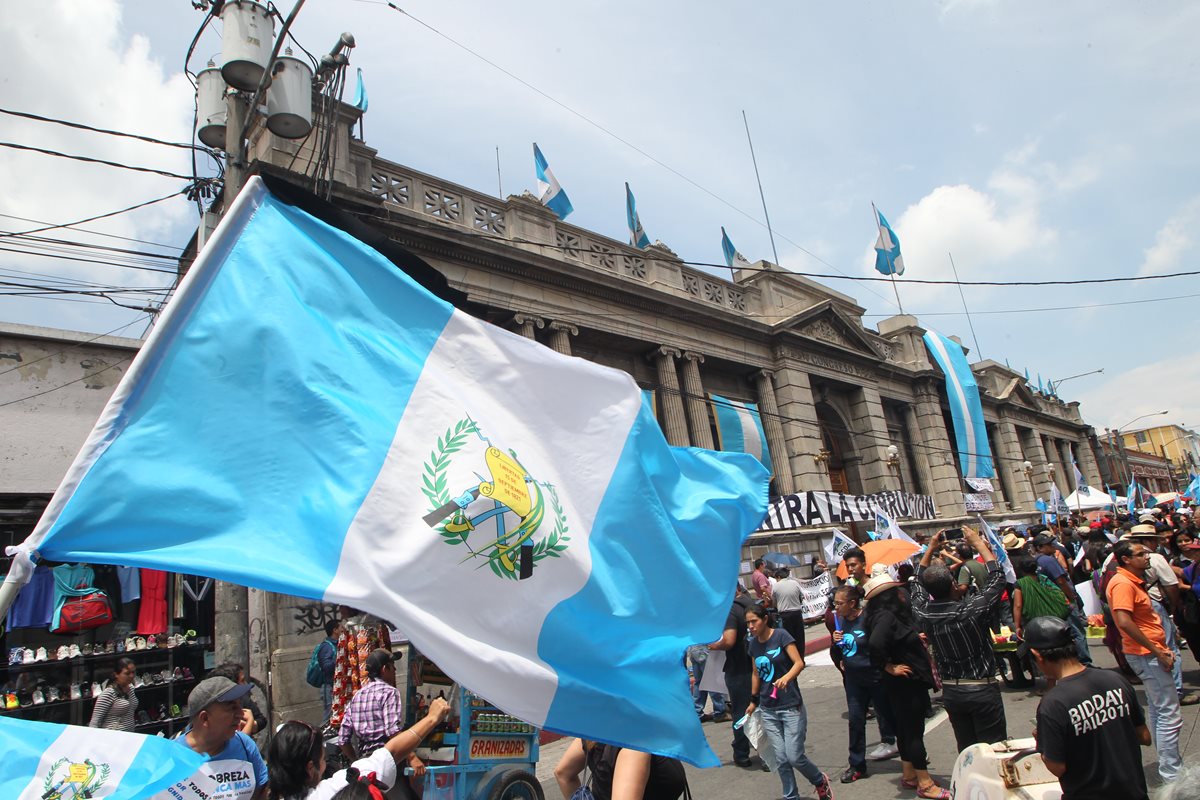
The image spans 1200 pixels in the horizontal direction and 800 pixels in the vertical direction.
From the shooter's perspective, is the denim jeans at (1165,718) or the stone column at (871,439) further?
the stone column at (871,439)

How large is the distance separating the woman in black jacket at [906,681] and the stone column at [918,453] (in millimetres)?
24897

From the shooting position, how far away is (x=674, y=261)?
68.3ft

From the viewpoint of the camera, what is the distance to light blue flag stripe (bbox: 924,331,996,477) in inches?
1205

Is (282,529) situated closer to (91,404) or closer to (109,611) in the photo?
(109,611)

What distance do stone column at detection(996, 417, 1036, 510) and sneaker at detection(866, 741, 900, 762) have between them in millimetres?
34143

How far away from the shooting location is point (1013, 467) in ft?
126

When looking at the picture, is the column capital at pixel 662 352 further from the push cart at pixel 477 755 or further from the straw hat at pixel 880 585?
the push cart at pixel 477 755

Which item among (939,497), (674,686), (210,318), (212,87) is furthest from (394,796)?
(939,497)

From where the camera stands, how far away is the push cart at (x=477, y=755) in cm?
554

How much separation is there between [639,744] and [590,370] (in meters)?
1.84

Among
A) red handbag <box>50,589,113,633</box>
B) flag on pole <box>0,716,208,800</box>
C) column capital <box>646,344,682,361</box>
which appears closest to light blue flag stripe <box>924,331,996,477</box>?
column capital <box>646,344,682,361</box>

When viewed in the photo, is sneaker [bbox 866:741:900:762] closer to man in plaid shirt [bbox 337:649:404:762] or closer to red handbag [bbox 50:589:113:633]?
man in plaid shirt [bbox 337:649:404:762]

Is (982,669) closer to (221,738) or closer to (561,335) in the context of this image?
(221,738)

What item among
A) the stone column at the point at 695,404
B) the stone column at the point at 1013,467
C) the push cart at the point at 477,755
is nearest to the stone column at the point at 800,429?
the stone column at the point at 695,404
